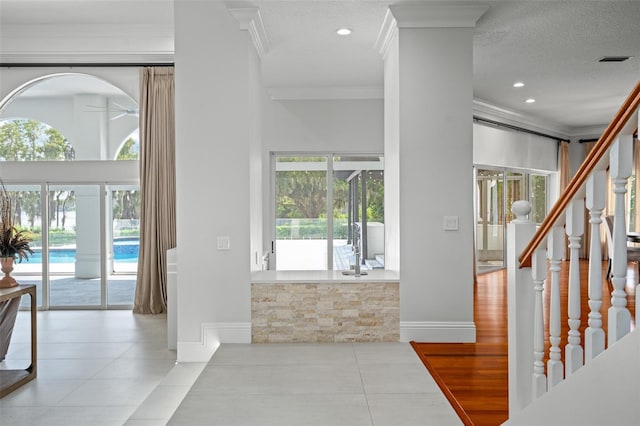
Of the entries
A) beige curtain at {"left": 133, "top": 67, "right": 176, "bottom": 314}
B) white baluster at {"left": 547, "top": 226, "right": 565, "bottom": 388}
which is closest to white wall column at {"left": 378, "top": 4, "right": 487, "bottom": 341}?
white baluster at {"left": 547, "top": 226, "right": 565, "bottom": 388}

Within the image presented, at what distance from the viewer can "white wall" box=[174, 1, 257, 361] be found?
402 cm

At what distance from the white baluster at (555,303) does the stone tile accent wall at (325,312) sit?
2.14 metres

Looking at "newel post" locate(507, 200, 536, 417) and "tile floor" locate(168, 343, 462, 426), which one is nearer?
"newel post" locate(507, 200, 536, 417)

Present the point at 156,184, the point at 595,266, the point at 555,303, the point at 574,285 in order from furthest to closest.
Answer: the point at 156,184 < the point at 555,303 < the point at 574,285 < the point at 595,266

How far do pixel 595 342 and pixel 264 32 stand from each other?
146 inches

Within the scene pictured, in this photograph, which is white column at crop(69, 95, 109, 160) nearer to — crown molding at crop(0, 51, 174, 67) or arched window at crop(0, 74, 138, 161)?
arched window at crop(0, 74, 138, 161)

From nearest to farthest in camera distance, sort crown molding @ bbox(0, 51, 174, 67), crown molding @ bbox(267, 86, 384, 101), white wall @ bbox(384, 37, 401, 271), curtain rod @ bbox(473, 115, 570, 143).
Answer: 1. white wall @ bbox(384, 37, 401, 271)
2. crown molding @ bbox(0, 51, 174, 67)
3. crown molding @ bbox(267, 86, 384, 101)
4. curtain rod @ bbox(473, 115, 570, 143)

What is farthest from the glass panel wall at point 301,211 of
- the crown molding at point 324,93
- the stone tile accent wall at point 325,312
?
the stone tile accent wall at point 325,312

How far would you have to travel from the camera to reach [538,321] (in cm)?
201

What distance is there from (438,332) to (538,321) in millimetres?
2109

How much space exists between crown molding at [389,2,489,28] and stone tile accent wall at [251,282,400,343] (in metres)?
2.20

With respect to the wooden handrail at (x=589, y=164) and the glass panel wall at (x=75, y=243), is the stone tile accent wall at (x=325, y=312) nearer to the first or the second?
the wooden handrail at (x=589, y=164)

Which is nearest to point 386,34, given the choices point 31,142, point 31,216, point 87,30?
point 87,30

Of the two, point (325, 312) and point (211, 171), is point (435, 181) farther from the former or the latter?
point (211, 171)
